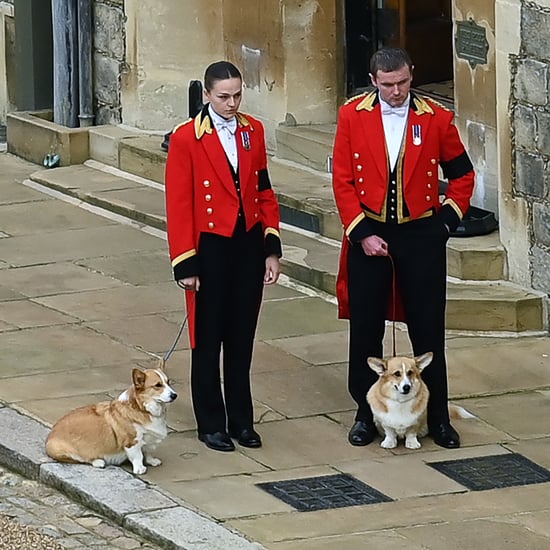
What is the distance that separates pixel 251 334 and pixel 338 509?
1059 mm

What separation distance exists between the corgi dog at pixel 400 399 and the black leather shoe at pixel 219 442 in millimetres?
662

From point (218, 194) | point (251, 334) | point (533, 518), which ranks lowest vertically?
point (533, 518)

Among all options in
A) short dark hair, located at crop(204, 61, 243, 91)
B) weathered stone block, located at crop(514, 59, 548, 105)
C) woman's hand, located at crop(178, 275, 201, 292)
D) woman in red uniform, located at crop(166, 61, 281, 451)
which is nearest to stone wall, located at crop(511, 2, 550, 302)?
weathered stone block, located at crop(514, 59, 548, 105)

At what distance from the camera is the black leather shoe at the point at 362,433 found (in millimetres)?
7973

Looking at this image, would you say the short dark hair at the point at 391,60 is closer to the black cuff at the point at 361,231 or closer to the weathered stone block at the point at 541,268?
the black cuff at the point at 361,231

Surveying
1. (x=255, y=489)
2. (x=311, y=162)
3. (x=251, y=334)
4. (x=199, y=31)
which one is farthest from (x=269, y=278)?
(x=199, y=31)

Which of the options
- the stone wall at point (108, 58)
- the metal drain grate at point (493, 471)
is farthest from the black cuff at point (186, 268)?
the stone wall at point (108, 58)

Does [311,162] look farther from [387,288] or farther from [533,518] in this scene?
[533,518]

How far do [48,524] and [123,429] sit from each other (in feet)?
1.87

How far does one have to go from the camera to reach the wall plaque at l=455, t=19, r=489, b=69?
10539 millimetres

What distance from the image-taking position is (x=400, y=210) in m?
7.80

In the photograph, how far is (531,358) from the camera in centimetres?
924

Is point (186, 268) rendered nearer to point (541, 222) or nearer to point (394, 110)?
point (394, 110)

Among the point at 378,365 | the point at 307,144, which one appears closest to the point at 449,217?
the point at 378,365
